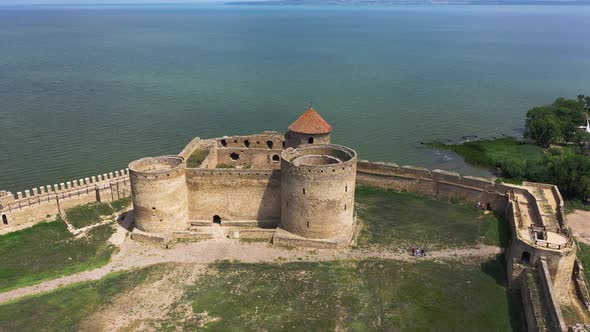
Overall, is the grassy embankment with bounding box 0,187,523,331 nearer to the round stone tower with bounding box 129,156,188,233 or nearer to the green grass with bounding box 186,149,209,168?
the round stone tower with bounding box 129,156,188,233

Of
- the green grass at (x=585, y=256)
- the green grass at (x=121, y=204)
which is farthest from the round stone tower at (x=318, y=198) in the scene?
the green grass at (x=585, y=256)

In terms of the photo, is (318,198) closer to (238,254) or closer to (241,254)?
(241,254)

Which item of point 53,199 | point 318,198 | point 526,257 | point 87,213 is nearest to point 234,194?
point 318,198

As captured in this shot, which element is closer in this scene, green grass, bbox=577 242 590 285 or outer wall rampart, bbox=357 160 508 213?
green grass, bbox=577 242 590 285

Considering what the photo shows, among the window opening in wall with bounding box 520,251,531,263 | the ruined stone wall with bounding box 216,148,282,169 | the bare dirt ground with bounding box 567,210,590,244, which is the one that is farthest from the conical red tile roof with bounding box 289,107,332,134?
the bare dirt ground with bounding box 567,210,590,244

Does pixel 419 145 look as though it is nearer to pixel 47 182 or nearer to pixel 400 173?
pixel 400 173
